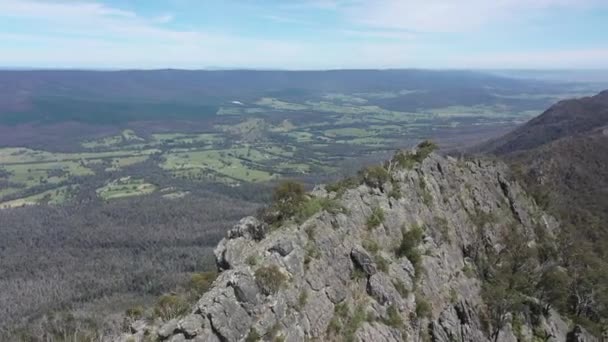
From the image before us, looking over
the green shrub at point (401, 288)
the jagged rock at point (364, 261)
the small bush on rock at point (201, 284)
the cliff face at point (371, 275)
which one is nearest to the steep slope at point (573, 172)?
the cliff face at point (371, 275)

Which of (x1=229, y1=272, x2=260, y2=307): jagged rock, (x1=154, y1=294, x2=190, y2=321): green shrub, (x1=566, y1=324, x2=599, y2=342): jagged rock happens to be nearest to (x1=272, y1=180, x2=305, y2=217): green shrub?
(x1=229, y1=272, x2=260, y2=307): jagged rock

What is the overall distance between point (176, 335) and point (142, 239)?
170 metres

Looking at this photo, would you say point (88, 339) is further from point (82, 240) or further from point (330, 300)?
point (82, 240)

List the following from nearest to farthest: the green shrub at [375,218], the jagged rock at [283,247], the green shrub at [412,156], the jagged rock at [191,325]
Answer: the jagged rock at [191,325] < the jagged rock at [283,247] < the green shrub at [375,218] < the green shrub at [412,156]

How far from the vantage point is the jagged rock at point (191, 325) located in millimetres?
30812

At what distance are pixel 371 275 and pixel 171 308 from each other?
16.6 meters

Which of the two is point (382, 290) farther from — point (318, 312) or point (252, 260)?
point (252, 260)

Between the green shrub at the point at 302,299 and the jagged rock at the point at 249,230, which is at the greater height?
the jagged rock at the point at 249,230

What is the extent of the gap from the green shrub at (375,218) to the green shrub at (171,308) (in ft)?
63.4

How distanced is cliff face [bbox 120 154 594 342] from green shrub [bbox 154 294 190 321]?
1.54 meters

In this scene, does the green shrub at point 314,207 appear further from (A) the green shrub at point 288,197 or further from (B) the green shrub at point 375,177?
(B) the green shrub at point 375,177

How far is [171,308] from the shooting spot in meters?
38.3

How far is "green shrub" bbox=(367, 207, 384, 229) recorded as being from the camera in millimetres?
49484

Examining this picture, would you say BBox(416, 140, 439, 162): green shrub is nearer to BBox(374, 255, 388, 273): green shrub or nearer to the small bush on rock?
BBox(374, 255, 388, 273): green shrub
